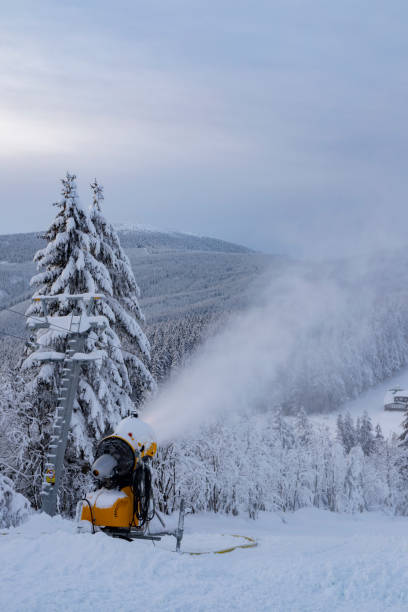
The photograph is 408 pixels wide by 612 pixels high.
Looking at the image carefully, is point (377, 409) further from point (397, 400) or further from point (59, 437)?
point (59, 437)

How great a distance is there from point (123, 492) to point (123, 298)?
503 inches

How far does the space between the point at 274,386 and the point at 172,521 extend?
247 feet

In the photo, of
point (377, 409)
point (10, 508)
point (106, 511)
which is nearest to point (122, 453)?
point (106, 511)

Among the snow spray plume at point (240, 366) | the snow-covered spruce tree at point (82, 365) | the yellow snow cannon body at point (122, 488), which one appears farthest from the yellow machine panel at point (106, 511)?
the snow spray plume at point (240, 366)

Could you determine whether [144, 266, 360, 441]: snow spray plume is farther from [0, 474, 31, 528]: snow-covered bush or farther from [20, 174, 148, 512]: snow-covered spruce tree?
[0, 474, 31, 528]: snow-covered bush

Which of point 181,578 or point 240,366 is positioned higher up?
point 240,366

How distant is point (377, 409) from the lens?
122438mm

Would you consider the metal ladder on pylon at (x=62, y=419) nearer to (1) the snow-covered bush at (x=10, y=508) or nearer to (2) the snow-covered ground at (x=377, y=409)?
(1) the snow-covered bush at (x=10, y=508)

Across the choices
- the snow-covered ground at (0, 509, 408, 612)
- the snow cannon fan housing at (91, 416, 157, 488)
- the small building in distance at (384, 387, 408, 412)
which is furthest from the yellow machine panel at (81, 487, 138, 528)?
the small building in distance at (384, 387, 408, 412)

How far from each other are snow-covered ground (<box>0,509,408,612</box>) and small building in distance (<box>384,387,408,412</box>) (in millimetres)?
119488

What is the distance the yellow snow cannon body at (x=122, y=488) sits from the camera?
10305 mm

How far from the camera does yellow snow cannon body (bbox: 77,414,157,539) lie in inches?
406

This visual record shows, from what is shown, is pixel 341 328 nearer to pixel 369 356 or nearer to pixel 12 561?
pixel 369 356

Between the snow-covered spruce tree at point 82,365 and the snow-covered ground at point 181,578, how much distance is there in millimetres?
10037
